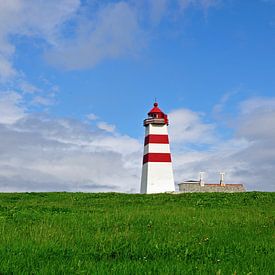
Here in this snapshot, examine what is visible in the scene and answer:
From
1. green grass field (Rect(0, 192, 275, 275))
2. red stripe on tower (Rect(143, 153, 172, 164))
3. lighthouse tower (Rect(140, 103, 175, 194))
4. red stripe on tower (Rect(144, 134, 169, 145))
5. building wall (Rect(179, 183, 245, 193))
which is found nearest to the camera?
green grass field (Rect(0, 192, 275, 275))

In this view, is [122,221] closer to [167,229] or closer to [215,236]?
[167,229]

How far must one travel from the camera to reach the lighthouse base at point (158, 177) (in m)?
50.5

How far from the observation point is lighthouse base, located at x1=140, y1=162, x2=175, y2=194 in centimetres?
5053

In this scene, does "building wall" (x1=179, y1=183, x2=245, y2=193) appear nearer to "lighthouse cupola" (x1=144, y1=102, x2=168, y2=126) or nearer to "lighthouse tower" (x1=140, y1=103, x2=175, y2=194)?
"lighthouse tower" (x1=140, y1=103, x2=175, y2=194)

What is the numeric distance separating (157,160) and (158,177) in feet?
6.38

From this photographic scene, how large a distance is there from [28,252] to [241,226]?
24.9ft

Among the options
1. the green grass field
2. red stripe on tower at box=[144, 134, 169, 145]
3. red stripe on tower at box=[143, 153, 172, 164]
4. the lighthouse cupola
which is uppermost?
the lighthouse cupola

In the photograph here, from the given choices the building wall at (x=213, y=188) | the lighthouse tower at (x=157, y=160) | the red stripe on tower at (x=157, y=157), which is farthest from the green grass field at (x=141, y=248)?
the building wall at (x=213, y=188)

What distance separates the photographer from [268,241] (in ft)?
35.7

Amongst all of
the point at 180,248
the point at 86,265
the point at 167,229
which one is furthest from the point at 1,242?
the point at 167,229

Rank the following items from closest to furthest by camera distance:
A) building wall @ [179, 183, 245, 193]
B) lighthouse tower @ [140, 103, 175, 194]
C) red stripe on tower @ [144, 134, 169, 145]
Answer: lighthouse tower @ [140, 103, 175, 194]
red stripe on tower @ [144, 134, 169, 145]
building wall @ [179, 183, 245, 193]

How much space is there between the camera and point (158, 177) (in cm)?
5062

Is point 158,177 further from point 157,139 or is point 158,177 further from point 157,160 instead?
point 157,139

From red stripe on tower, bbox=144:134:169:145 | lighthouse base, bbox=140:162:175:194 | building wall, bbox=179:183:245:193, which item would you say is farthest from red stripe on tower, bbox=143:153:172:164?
building wall, bbox=179:183:245:193
